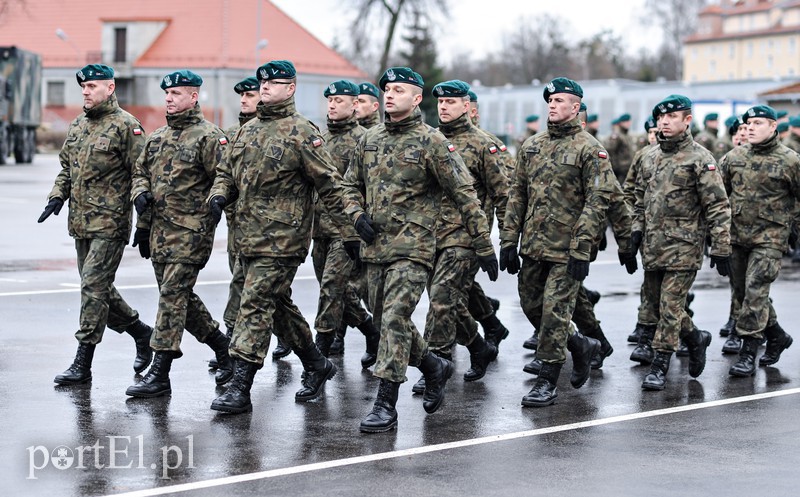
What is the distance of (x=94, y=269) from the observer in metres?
8.77

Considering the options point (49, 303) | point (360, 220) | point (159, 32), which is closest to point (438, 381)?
point (360, 220)

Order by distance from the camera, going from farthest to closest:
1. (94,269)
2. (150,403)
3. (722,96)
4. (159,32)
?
(159,32) → (722,96) → (94,269) → (150,403)

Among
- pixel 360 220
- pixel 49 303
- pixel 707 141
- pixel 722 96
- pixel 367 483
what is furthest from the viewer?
pixel 722 96

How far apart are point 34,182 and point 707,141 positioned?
784 inches

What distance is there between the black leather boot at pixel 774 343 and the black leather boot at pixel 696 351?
1010 mm

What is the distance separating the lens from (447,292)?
8.66 meters

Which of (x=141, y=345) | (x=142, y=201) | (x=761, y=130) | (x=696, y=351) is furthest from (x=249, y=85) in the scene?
(x=761, y=130)

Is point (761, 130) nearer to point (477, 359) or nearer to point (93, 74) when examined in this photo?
point (477, 359)

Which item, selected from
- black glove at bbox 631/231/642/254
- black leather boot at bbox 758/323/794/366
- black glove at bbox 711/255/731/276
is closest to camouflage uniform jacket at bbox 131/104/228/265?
black glove at bbox 631/231/642/254

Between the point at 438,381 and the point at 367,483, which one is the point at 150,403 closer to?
the point at 438,381

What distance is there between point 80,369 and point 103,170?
1389 mm

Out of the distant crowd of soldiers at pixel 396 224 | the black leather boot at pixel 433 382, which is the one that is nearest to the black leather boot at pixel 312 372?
the distant crowd of soldiers at pixel 396 224

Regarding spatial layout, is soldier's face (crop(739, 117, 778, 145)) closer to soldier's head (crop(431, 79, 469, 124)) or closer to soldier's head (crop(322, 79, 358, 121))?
soldier's head (crop(431, 79, 469, 124))

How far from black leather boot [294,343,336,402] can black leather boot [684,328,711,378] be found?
278cm
